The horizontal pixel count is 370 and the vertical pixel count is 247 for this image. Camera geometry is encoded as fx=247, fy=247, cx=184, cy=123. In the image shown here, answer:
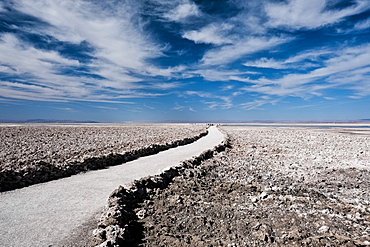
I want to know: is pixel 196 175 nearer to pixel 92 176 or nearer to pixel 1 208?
pixel 92 176

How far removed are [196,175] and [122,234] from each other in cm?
623

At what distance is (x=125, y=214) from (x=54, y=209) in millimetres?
2011

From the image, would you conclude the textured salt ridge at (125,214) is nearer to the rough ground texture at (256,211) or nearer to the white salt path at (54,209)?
the rough ground texture at (256,211)

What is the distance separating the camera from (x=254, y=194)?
26.8ft

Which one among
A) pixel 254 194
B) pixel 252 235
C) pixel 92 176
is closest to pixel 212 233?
pixel 252 235

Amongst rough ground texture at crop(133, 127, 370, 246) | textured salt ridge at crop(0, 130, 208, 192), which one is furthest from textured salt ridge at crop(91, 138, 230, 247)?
textured salt ridge at crop(0, 130, 208, 192)

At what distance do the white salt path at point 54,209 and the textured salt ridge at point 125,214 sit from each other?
0.48m

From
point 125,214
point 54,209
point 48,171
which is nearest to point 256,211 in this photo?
point 125,214

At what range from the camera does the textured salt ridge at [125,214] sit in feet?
15.4

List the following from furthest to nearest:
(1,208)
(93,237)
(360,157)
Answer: (360,157) < (1,208) < (93,237)

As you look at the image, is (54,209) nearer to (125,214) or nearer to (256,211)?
(125,214)

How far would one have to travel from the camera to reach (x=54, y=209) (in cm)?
642

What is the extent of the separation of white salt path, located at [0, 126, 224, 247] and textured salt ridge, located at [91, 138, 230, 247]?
48 centimetres

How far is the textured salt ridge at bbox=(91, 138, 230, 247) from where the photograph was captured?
4691mm
